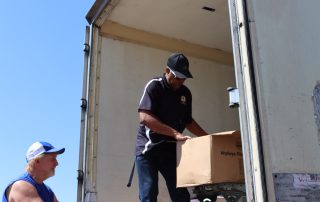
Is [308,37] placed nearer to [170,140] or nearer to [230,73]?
[170,140]

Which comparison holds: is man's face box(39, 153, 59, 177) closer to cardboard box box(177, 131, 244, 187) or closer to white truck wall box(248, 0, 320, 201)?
cardboard box box(177, 131, 244, 187)

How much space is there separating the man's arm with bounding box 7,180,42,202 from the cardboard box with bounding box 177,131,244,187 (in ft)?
3.12

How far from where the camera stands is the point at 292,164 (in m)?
1.97

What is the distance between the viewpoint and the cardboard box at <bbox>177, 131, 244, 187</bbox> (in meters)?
2.40

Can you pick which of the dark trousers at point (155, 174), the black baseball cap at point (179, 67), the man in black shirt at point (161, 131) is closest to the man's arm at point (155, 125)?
the man in black shirt at point (161, 131)

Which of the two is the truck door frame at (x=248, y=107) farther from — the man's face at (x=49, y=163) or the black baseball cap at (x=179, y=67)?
the man's face at (x=49, y=163)

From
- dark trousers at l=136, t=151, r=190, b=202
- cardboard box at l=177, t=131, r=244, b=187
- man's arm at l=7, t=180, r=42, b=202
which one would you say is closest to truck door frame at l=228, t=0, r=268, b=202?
cardboard box at l=177, t=131, r=244, b=187

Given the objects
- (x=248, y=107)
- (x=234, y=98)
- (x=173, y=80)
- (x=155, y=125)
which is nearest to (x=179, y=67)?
(x=173, y=80)

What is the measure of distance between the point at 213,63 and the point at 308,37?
282 centimetres

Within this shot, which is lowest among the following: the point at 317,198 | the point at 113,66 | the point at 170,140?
the point at 317,198

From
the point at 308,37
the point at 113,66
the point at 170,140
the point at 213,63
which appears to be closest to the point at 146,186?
the point at 170,140

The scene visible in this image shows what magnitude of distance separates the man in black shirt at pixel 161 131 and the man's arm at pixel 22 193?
70 centimetres

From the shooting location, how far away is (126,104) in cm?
428

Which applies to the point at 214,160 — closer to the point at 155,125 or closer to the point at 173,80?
the point at 155,125
